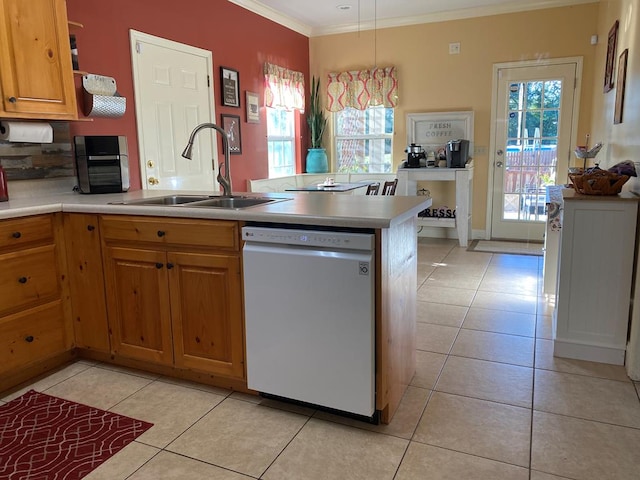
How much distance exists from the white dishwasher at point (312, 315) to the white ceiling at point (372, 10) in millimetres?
3685

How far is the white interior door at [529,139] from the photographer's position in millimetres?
5324

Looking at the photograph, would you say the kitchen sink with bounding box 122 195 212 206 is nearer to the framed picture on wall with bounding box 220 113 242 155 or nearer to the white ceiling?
the framed picture on wall with bounding box 220 113 242 155

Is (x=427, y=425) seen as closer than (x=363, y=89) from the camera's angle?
Yes

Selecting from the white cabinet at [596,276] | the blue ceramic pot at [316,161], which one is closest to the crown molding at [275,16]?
the blue ceramic pot at [316,161]

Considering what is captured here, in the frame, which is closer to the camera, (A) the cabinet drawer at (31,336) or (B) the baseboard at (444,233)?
(A) the cabinet drawer at (31,336)

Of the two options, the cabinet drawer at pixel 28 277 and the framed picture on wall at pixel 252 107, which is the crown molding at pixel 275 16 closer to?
the framed picture on wall at pixel 252 107

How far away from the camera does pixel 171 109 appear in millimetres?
4051

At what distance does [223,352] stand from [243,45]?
3690mm

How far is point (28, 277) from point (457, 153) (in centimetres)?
438

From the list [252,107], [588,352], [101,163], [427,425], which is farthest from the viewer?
[252,107]

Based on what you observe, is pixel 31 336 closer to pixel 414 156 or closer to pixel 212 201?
pixel 212 201

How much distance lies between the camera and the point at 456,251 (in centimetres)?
529

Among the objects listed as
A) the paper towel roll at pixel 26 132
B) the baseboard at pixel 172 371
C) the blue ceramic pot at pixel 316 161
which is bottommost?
the baseboard at pixel 172 371

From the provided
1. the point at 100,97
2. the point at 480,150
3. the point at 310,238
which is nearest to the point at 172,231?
the point at 310,238
